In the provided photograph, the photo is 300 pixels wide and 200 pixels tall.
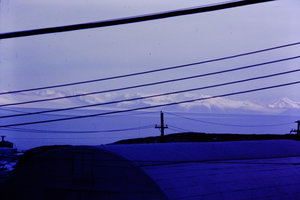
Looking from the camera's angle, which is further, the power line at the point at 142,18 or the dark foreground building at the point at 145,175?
the dark foreground building at the point at 145,175

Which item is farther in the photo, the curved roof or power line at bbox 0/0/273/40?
the curved roof

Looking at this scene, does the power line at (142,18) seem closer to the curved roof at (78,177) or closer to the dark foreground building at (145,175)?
the dark foreground building at (145,175)

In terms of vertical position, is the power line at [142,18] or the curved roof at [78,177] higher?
the power line at [142,18]

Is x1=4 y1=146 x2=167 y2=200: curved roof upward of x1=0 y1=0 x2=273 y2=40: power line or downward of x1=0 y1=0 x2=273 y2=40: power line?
downward

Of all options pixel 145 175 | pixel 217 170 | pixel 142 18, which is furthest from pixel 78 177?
pixel 142 18

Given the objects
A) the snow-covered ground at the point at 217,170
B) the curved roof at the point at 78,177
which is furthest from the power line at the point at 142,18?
the curved roof at the point at 78,177

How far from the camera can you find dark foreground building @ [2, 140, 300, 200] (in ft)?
40.7

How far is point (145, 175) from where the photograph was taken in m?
12.5

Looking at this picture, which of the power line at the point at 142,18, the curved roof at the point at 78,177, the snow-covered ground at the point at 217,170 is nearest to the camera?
the power line at the point at 142,18

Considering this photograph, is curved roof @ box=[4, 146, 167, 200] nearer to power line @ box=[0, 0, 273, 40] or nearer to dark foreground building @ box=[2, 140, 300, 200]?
dark foreground building @ box=[2, 140, 300, 200]

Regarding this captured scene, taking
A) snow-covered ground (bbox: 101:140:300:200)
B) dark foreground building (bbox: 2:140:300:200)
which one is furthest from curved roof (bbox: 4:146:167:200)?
snow-covered ground (bbox: 101:140:300:200)

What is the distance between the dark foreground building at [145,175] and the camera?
40.7 feet

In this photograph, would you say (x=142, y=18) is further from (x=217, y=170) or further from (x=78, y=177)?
(x=217, y=170)

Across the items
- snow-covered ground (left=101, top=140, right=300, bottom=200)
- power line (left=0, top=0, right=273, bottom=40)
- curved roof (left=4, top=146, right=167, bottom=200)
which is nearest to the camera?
power line (left=0, top=0, right=273, bottom=40)
